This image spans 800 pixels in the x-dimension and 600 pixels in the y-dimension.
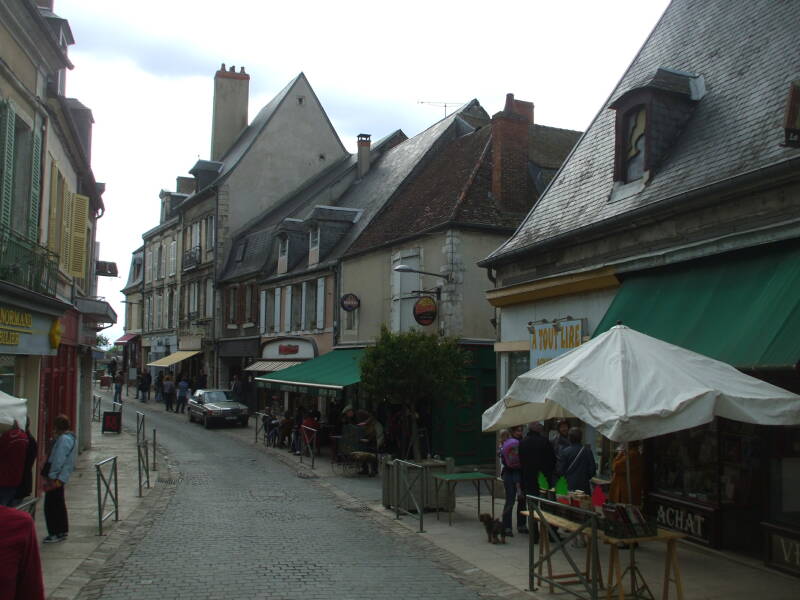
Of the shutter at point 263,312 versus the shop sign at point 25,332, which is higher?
the shutter at point 263,312

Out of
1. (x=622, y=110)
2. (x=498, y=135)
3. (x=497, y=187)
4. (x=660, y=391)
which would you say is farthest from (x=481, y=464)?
(x=660, y=391)

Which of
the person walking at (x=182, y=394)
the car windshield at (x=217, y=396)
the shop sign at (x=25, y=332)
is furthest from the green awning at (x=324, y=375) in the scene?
the person walking at (x=182, y=394)

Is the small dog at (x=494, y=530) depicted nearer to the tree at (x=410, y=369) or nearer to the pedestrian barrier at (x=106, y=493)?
the pedestrian barrier at (x=106, y=493)

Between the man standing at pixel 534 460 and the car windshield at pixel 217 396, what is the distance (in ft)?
66.3

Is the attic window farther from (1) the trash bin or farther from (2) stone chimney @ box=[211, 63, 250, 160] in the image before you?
(2) stone chimney @ box=[211, 63, 250, 160]

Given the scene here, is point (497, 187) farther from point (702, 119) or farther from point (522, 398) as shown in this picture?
point (522, 398)

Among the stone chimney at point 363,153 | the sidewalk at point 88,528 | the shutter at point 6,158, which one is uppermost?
the stone chimney at point 363,153

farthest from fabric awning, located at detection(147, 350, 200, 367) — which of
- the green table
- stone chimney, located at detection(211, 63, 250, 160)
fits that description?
the green table

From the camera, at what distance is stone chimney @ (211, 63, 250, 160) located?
3912cm

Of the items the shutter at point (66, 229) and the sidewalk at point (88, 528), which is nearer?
the sidewalk at point (88, 528)

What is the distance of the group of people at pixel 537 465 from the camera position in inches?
371

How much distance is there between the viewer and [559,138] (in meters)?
24.1

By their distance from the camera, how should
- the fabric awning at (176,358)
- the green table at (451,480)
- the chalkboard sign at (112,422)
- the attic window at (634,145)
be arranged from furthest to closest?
the fabric awning at (176,358)
the chalkboard sign at (112,422)
the attic window at (634,145)
the green table at (451,480)

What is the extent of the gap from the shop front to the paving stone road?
3.27 m
